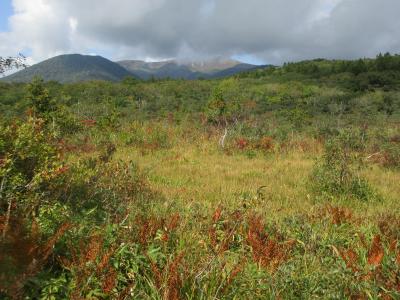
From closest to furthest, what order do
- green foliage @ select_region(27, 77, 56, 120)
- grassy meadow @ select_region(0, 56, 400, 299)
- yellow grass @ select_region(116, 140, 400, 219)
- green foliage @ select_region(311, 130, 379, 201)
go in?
grassy meadow @ select_region(0, 56, 400, 299) < yellow grass @ select_region(116, 140, 400, 219) < green foliage @ select_region(311, 130, 379, 201) < green foliage @ select_region(27, 77, 56, 120)

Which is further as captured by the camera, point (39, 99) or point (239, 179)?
point (39, 99)

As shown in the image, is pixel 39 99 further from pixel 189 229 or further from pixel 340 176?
pixel 189 229

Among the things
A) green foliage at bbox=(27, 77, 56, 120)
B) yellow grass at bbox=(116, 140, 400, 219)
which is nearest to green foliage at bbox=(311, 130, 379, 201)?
yellow grass at bbox=(116, 140, 400, 219)

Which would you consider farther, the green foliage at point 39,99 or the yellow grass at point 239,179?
the green foliage at point 39,99

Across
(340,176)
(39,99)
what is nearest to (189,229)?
(340,176)

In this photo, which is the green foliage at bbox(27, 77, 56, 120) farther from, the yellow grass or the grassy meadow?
the grassy meadow

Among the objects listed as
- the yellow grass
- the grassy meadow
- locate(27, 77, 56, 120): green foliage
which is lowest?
the yellow grass

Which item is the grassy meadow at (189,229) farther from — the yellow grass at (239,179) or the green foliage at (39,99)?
the green foliage at (39,99)

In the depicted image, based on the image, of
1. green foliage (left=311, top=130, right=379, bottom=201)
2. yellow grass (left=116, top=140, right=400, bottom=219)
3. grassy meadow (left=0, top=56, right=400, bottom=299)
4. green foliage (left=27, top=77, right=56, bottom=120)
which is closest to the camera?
grassy meadow (left=0, top=56, right=400, bottom=299)

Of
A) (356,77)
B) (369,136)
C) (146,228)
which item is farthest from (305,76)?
(146,228)

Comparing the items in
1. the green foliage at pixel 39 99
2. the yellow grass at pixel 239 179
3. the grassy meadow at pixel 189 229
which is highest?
the green foliage at pixel 39 99

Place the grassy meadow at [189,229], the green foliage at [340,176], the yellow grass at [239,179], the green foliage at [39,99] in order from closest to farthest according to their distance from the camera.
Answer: the grassy meadow at [189,229], the yellow grass at [239,179], the green foliage at [340,176], the green foliage at [39,99]

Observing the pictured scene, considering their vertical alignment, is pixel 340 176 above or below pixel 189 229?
below

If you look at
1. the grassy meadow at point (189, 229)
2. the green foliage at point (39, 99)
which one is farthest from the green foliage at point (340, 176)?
the green foliage at point (39, 99)
